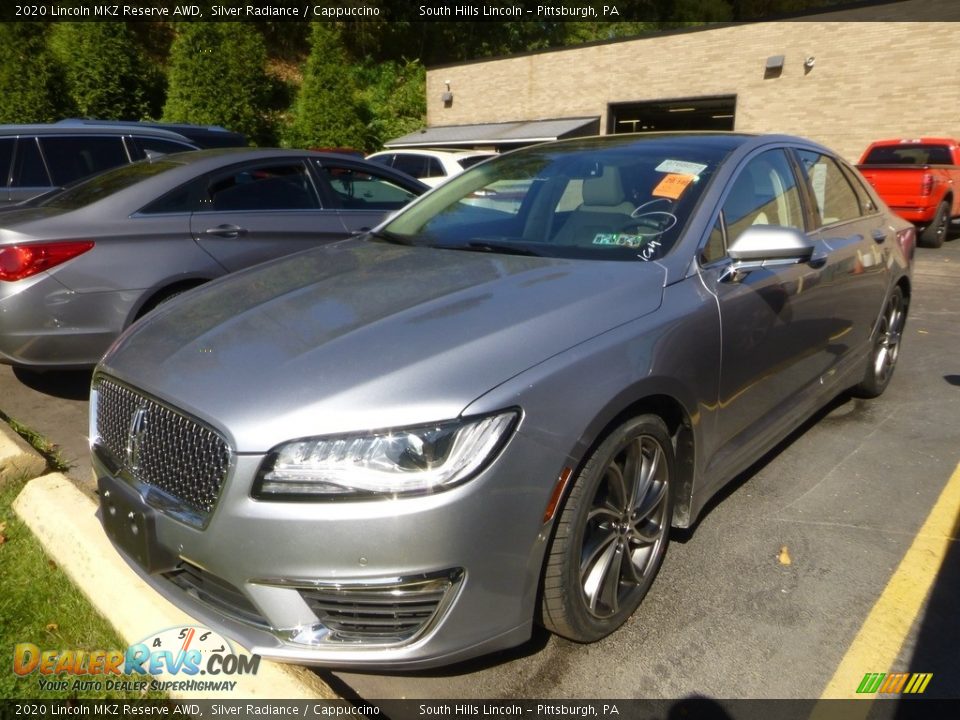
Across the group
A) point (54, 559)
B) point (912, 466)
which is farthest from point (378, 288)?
point (912, 466)

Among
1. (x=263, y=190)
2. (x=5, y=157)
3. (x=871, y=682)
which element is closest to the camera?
(x=871, y=682)

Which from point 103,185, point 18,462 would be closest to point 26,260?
point 103,185

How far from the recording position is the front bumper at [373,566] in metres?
1.89

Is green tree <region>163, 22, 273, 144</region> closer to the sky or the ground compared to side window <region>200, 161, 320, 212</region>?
closer to the sky

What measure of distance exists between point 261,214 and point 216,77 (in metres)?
23.5

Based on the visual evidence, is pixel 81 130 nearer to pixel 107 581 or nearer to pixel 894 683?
pixel 107 581

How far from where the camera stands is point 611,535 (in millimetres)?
Answer: 2469

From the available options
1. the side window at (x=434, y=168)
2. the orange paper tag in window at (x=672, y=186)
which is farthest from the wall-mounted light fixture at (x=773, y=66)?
the orange paper tag in window at (x=672, y=186)

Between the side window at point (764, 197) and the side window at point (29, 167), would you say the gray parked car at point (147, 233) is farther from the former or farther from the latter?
the side window at point (764, 197)

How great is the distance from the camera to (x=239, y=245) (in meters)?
4.82

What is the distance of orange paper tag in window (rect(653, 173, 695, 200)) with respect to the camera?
3.04m

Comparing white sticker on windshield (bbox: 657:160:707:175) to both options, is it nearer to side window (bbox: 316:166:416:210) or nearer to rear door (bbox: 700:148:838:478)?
rear door (bbox: 700:148:838:478)

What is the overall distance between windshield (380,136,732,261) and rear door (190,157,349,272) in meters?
1.57

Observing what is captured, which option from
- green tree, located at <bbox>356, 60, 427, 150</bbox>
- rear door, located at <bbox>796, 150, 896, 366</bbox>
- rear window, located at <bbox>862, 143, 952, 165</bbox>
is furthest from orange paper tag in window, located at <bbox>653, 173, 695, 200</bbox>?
green tree, located at <bbox>356, 60, 427, 150</bbox>
